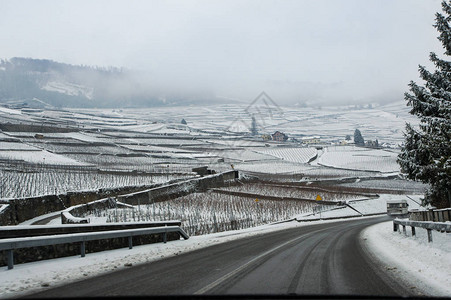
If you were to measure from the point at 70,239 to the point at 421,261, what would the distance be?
10.4 meters

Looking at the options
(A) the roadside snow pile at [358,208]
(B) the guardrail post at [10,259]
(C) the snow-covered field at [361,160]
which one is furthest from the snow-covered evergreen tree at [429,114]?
(C) the snow-covered field at [361,160]

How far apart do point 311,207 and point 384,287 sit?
4825cm

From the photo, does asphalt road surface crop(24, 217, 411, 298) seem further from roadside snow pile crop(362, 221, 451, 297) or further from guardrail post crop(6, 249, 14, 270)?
guardrail post crop(6, 249, 14, 270)

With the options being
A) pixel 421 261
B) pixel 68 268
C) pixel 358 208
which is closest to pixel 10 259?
pixel 68 268

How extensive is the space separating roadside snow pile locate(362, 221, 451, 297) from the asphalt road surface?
51 cm

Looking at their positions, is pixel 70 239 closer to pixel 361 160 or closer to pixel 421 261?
pixel 421 261

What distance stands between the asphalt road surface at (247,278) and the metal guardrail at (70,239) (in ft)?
8.90

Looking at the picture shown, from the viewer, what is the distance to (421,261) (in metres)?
11.4

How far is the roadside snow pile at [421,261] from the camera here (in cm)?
827

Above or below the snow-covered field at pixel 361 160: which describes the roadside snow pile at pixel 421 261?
below

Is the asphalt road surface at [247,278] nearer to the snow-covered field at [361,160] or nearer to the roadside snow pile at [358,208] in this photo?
the roadside snow pile at [358,208]

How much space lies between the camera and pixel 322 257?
12703mm

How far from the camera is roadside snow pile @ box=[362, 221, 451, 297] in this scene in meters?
8.27

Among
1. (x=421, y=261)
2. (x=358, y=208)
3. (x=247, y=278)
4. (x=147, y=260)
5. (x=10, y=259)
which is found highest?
(x=10, y=259)
